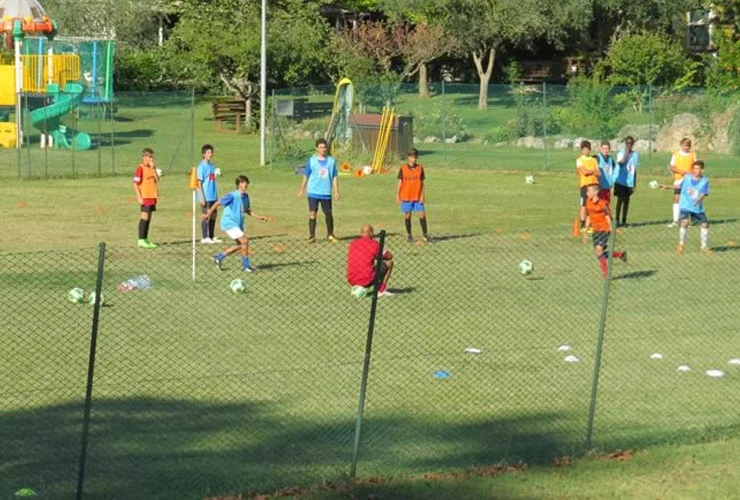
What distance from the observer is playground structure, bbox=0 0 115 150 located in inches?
1705

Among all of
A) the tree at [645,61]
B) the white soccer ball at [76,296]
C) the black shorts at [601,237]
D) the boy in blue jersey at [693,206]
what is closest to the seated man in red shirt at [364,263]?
the white soccer ball at [76,296]

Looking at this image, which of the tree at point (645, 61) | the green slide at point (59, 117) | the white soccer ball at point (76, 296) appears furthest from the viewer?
the tree at point (645, 61)

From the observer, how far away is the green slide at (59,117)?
4309 centimetres

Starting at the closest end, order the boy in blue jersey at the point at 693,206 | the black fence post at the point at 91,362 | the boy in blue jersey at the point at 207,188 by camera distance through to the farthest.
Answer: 1. the black fence post at the point at 91,362
2. the boy in blue jersey at the point at 693,206
3. the boy in blue jersey at the point at 207,188

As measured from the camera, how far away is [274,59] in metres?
53.0

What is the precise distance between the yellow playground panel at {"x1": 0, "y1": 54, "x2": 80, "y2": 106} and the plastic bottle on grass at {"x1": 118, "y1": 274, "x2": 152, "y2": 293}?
90.6 feet

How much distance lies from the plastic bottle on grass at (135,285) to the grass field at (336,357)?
0.12 metres

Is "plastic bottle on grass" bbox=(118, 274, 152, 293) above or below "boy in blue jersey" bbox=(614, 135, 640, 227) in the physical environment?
below

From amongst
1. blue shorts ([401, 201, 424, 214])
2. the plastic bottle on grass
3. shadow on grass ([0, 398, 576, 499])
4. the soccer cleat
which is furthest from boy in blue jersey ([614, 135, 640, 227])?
shadow on grass ([0, 398, 576, 499])

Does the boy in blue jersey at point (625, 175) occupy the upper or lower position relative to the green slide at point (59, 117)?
upper

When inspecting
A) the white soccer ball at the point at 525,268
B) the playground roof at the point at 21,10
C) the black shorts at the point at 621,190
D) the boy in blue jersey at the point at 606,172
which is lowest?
the white soccer ball at the point at 525,268

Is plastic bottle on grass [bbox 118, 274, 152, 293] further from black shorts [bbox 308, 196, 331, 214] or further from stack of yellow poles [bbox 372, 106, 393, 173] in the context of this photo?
stack of yellow poles [bbox 372, 106, 393, 173]

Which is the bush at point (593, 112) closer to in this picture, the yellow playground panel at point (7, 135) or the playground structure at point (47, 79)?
the playground structure at point (47, 79)

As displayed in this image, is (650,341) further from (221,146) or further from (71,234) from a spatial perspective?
(221,146)
